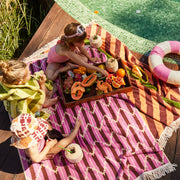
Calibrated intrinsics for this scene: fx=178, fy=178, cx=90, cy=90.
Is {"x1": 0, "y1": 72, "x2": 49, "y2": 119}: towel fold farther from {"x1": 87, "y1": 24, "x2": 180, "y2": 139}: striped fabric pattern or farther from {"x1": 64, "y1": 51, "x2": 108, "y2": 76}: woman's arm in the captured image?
{"x1": 87, "y1": 24, "x2": 180, "y2": 139}: striped fabric pattern

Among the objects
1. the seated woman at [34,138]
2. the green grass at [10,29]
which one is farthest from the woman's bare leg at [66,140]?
the green grass at [10,29]

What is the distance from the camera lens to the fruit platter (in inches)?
72.7

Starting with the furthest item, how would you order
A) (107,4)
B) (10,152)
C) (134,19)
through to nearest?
(107,4) → (134,19) → (10,152)

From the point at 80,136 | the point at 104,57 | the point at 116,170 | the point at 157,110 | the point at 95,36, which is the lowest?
the point at 116,170

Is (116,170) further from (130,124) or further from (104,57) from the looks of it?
(104,57)

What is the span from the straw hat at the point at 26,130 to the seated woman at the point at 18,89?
27 centimetres

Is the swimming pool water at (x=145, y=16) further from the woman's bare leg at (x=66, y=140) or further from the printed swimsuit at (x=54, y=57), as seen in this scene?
the woman's bare leg at (x=66, y=140)

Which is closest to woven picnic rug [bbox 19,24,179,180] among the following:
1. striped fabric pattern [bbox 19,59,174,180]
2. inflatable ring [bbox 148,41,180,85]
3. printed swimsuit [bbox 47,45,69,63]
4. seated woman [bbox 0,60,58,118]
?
striped fabric pattern [bbox 19,59,174,180]

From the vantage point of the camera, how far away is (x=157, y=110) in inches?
73.2

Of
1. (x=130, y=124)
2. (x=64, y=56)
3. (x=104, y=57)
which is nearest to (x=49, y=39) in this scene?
(x=64, y=56)

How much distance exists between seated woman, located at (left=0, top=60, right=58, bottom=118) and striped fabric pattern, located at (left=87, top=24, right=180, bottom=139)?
0.99 metres

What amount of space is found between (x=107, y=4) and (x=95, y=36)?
56.4 inches

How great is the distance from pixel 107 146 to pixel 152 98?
0.71m

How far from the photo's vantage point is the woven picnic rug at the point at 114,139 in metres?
1.58
